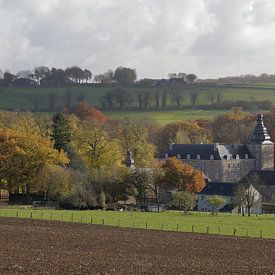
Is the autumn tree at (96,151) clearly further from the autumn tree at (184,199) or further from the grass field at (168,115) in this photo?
the grass field at (168,115)

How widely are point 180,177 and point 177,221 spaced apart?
2074cm

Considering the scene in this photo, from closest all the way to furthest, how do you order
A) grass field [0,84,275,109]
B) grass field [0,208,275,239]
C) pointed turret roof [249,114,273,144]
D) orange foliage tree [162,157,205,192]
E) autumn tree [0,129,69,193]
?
grass field [0,208,275,239] < autumn tree [0,129,69,193] < orange foliage tree [162,157,205,192] < pointed turret roof [249,114,273,144] < grass field [0,84,275,109]

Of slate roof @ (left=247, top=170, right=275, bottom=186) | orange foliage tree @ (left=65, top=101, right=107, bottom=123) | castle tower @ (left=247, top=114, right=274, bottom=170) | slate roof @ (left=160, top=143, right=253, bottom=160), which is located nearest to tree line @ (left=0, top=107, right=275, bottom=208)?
slate roof @ (left=247, top=170, right=275, bottom=186)

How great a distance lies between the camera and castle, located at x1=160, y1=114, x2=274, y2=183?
112938 millimetres

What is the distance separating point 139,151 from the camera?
106 m

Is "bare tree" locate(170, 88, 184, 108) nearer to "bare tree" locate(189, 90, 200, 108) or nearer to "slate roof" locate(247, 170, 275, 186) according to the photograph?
"bare tree" locate(189, 90, 200, 108)

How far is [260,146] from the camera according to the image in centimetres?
11681

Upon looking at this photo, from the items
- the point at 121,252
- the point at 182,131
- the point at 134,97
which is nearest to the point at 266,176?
the point at 182,131

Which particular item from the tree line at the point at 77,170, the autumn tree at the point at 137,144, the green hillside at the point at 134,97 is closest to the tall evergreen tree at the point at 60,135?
the tree line at the point at 77,170

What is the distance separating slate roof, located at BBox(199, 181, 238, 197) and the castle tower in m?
27.5

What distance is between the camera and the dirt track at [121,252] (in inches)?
1266

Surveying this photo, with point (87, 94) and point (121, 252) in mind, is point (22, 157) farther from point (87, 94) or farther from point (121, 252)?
point (87, 94)

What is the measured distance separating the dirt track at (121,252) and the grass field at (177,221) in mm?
4784

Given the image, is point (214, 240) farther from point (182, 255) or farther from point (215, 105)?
point (215, 105)
